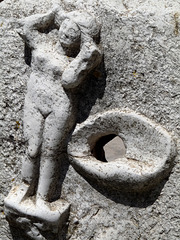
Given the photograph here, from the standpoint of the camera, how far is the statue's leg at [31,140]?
118 cm

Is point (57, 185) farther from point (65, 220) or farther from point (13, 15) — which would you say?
point (13, 15)

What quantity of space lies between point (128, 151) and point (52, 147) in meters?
0.22

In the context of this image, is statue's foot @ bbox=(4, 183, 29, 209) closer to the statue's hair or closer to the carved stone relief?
the carved stone relief

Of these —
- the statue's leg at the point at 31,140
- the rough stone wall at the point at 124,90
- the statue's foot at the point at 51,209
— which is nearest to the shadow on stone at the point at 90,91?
the rough stone wall at the point at 124,90

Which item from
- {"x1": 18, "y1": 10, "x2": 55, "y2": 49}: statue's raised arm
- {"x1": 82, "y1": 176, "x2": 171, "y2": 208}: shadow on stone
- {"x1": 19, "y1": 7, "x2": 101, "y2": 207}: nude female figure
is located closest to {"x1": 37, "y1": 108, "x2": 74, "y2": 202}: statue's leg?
{"x1": 19, "y1": 7, "x2": 101, "y2": 207}: nude female figure

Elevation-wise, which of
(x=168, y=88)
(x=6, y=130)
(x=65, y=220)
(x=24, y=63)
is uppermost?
(x=168, y=88)

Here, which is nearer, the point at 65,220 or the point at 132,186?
the point at 132,186

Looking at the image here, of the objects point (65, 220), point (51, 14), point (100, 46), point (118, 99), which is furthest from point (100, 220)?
point (51, 14)

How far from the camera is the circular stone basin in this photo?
1084mm

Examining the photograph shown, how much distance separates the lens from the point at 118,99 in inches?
44.8

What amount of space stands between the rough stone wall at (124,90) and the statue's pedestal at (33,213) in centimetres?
4

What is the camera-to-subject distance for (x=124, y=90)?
1130mm

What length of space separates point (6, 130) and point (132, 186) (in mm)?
441

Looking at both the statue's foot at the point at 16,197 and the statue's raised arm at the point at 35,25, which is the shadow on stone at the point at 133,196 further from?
the statue's raised arm at the point at 35,25
